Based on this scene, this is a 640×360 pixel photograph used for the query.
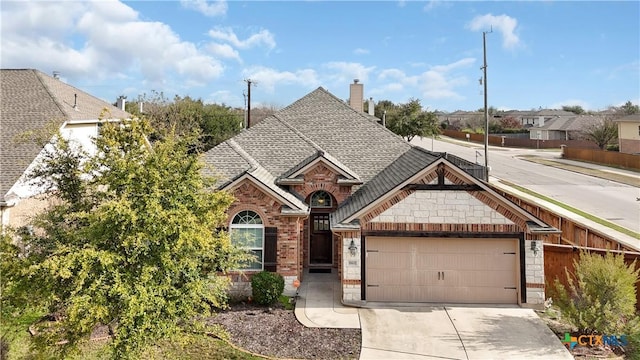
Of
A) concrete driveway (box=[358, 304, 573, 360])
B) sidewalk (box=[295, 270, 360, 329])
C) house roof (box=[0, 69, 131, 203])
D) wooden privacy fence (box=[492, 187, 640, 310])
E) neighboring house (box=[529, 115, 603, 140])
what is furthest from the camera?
neighboring house (box=[529, 115, 603, 140])

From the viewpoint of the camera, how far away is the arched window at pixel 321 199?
16906 mm

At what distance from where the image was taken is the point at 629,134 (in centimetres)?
4416

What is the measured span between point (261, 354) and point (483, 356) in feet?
17.2

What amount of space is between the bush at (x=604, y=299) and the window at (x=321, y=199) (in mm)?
8961

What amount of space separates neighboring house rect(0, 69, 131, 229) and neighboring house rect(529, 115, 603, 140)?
62.2 metres

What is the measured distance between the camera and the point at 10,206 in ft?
45.1

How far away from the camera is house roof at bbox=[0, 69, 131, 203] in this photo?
1485cm

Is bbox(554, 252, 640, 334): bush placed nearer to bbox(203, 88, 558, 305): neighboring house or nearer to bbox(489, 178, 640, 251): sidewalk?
bbox(203, 88, 558, 305): neighboring house

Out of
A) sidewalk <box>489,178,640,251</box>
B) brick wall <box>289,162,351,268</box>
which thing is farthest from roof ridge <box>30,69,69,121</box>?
sidewalk <box>489,178,640,251</box>

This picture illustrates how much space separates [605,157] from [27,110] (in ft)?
150

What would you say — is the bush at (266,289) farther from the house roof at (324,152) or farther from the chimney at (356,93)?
the chimney at (356,93)

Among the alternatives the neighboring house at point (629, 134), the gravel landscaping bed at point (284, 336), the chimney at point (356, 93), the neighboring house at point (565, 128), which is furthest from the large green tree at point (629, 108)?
the gravel landscaping bed at point (284, 336)

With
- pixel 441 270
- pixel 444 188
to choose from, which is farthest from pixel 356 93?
pixel 441 270

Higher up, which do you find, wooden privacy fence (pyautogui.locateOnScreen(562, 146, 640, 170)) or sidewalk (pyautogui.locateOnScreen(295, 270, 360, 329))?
wooden privacy fence (pyautogui.locateOnScreen(562, 146, 640, 170))
